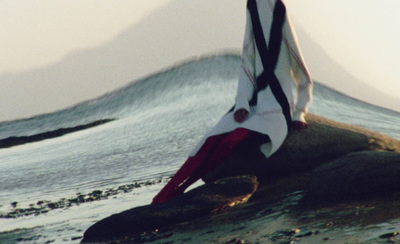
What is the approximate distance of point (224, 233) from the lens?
6.25m

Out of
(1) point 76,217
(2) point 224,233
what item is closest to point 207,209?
(2) point 224,233

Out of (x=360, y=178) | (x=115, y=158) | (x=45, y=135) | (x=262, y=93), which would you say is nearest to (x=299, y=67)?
(x=262, y=93)

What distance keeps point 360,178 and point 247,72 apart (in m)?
1.98

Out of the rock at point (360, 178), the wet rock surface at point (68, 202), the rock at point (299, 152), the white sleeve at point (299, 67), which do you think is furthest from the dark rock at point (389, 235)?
the wet rock surface at point (68, 202)

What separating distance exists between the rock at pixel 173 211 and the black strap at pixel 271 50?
1167 mm

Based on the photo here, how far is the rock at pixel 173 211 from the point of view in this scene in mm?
6953

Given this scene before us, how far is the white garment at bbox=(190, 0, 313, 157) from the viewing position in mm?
7773

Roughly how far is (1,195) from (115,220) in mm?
8672

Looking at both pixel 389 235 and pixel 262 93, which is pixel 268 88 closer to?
pixel 262 93

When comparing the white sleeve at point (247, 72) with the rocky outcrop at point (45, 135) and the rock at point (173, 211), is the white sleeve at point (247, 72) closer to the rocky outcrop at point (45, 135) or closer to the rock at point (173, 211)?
the rock at point (173, 211)

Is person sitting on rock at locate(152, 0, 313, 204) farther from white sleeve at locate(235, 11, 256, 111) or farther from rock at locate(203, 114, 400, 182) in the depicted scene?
rock at locate(203, 114, 400, 182)

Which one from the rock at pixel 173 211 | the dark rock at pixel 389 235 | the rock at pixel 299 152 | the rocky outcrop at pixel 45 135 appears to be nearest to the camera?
the dark rock at pixel 389 235

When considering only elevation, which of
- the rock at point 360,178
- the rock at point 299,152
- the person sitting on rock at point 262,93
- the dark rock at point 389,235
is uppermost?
the person sitting on rock at point 262,93

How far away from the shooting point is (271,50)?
785 centimetres
